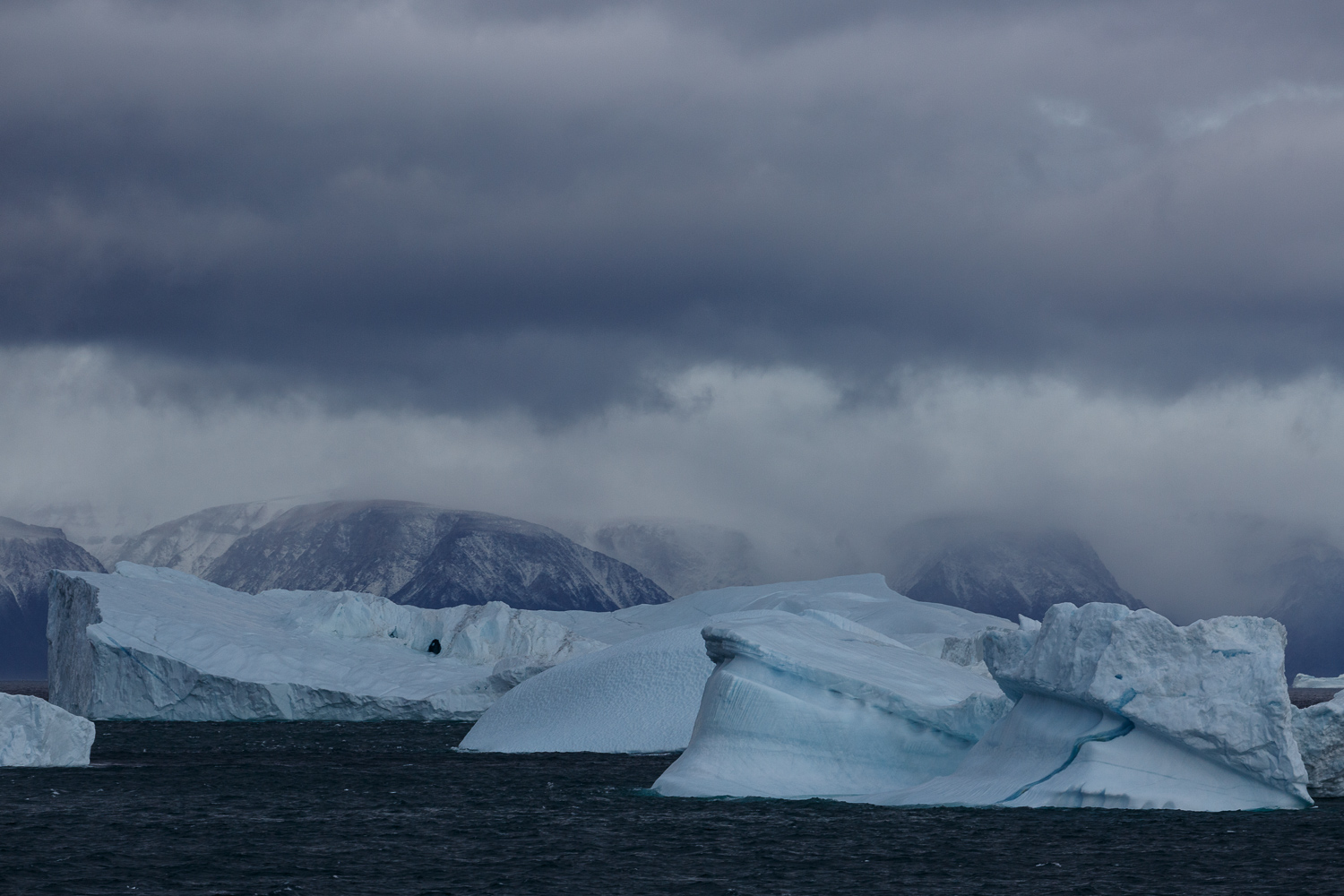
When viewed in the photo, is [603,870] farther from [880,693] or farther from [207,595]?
[207,595]

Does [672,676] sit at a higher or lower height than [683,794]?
higher

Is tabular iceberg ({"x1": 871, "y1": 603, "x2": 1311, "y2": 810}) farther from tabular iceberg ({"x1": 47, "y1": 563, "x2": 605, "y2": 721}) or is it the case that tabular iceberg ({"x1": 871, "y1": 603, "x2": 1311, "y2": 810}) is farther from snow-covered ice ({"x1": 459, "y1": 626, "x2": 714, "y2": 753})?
tabular iceberg ({"x1": 47, "y1": 563, "x2": 605, "y2": 721})

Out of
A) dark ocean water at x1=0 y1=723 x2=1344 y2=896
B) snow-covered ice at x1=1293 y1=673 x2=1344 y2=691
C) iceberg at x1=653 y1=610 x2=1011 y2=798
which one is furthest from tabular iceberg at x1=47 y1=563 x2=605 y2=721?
snow-covered ice at x1=1293 y1=673 x2=1344 y2=691

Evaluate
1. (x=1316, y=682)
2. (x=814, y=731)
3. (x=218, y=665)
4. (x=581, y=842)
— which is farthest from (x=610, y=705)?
(x=1316, y=682)

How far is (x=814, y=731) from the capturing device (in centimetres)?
2217

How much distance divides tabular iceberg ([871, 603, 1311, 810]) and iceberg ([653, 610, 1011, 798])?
2.09 metres

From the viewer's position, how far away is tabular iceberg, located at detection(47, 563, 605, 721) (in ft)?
145

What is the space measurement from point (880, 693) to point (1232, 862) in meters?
6.70

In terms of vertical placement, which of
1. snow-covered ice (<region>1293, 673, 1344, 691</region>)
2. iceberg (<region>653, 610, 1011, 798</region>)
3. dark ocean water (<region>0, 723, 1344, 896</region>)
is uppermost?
snow-covered ice (<region>1293, 673, 1344, 691</region>)

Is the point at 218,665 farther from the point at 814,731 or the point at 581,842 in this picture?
the point at 581,842

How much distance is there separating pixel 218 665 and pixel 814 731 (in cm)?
2735

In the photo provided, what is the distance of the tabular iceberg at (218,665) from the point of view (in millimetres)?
44156

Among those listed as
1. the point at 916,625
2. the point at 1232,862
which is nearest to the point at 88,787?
the point at 1232,862

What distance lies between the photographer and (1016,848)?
56.1 feet
